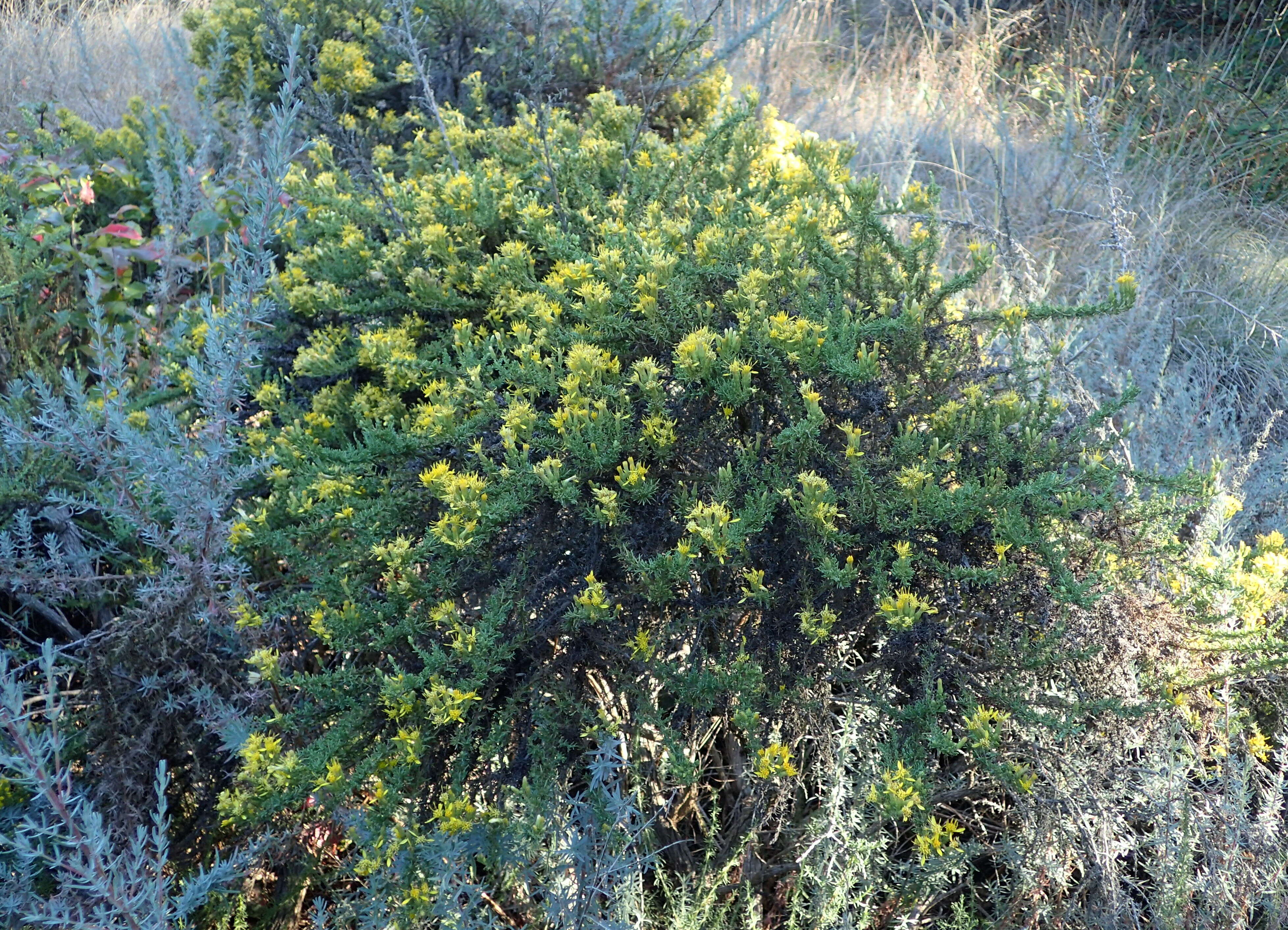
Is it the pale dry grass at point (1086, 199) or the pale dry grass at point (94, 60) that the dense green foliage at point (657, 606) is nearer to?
the pale dry grass at point (1086, 199)

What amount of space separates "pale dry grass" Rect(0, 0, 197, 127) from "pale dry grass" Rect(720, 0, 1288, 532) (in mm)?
3305

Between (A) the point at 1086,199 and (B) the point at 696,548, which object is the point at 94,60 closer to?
(A) the point at 1086,199

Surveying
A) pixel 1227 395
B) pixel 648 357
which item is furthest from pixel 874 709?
pixel 1227 395

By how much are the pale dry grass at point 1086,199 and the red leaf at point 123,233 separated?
256 centimetres

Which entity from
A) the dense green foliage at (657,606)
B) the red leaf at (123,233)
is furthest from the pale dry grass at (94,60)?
the dense green foliage at (657,606)

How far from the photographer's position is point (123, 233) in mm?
3150

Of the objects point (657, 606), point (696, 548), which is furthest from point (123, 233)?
point (696, 548)

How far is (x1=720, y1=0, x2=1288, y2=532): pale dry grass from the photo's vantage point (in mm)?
2875

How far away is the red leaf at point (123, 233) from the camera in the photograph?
10.3 ft

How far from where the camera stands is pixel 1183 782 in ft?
5.85

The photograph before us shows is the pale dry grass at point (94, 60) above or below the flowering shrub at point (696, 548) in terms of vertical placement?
above

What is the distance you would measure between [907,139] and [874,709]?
3.68m

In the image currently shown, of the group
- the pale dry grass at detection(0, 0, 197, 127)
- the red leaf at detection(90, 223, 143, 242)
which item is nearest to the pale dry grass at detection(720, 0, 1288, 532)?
the red leaf at detection(90, 223, 143, 242)

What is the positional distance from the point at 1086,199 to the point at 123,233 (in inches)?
156
